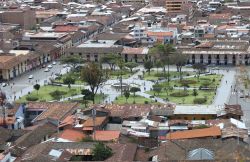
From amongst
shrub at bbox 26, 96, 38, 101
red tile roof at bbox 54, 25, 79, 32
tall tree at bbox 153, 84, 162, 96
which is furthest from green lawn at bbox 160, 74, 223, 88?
red tile roof at bbox 54, 25, 79, 32

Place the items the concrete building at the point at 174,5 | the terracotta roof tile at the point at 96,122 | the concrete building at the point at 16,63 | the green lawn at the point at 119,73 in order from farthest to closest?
the concrete building at the point at 174,5 → the concrete building at the point at 16,63 → the green lawn at the point at 119,73 → the terracotta roof tile at the point at 96,122

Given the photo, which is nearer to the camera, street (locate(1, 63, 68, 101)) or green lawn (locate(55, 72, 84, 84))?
street (locate(1, 63, 68, 101))

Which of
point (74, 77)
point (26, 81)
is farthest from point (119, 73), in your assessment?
point (26, 81)

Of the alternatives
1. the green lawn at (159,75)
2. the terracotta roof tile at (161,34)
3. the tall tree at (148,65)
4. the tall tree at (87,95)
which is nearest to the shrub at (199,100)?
the tall tree at (87,95)

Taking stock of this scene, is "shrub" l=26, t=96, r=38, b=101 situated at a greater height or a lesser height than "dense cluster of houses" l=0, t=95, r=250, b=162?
lesser

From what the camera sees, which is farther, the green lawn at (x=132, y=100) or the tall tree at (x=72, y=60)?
the tall tree at (x=72, y=60)

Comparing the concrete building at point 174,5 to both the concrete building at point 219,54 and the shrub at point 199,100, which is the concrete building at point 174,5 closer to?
the concrete building at point 219,54

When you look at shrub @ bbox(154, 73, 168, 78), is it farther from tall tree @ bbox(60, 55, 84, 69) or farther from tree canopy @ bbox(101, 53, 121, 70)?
tall tree @ bbox(60, 55, 84, 69)

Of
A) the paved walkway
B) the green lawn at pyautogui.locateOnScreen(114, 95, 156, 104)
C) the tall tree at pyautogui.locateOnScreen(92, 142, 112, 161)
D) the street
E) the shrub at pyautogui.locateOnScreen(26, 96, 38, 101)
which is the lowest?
the street
